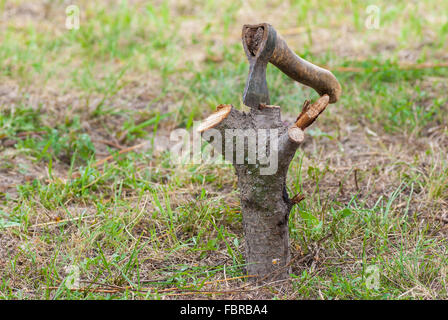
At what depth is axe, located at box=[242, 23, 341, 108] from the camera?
71.2 inches

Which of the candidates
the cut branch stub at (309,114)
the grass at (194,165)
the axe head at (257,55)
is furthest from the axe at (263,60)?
the grass at (194,165)

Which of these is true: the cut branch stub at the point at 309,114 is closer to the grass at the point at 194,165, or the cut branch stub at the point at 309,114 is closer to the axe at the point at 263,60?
the axe at the point at 263,60

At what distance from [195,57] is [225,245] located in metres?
2.27

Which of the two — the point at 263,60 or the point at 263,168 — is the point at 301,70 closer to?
the point at 263,60

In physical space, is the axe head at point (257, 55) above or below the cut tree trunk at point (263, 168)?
above

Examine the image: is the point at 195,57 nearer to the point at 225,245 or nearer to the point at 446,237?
the point at 225,245

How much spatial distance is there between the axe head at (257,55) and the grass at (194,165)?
0.63 m

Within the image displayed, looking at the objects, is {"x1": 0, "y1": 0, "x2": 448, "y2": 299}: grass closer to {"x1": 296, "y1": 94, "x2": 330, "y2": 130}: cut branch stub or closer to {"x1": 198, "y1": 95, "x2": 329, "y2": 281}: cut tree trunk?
{"x1": 198, "y1": 95, "x2": 329, "y2": 281}: cut tree trunk

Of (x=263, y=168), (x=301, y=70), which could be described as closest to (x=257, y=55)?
(x=301, y=70)

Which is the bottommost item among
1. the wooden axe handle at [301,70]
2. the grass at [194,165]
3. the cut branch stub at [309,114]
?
the grass at [194,165]

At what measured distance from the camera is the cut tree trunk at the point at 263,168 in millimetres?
1841

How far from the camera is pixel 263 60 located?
1.84m

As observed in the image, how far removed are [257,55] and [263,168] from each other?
414mm
